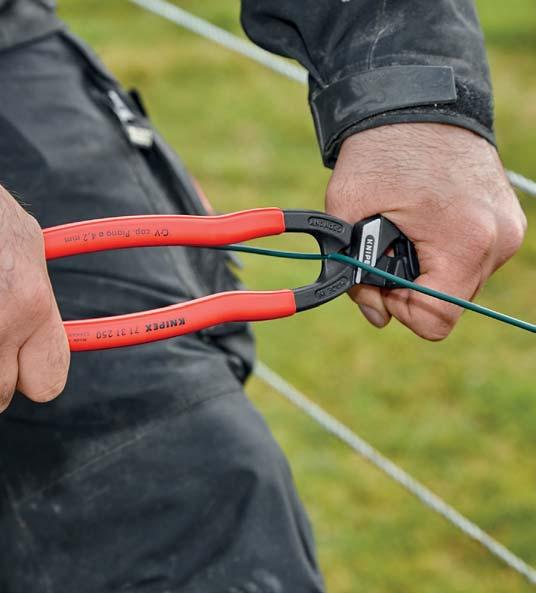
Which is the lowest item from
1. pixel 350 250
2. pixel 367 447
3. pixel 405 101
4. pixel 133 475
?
pixel 367 447

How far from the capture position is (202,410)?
4.05ft

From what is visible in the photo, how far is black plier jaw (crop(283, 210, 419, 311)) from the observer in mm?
1080

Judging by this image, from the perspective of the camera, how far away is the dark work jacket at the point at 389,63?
3.63 feet

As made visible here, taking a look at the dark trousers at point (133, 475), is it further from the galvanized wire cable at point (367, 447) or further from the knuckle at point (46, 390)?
the galvanized wire cable at point (367, 447)

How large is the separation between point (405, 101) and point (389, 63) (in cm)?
5

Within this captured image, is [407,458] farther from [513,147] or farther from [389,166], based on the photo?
[513,147]

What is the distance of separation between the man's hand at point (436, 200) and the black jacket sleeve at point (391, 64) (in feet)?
0.07

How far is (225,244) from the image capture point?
3.45ft

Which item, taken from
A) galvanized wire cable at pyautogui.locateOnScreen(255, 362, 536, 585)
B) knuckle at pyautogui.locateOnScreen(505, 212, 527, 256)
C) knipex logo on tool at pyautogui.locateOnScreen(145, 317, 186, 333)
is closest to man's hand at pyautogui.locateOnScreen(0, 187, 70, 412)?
knipex logo on tool at pyautogui.locateOnScreen(145, 317, 186, 333)

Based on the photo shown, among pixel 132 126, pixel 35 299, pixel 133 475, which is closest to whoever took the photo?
pixel 35 299

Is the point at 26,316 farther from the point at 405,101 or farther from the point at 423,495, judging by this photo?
the point at 423,495

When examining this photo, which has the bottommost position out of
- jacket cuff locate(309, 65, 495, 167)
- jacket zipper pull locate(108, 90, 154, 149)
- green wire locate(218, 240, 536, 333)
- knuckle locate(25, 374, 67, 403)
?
jacket zipper pull locate(108, 90, 154, 149)

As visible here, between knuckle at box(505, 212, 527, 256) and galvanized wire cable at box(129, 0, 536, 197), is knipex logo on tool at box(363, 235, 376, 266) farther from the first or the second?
galvanized wire cable at box(129, 0, 536, 197)

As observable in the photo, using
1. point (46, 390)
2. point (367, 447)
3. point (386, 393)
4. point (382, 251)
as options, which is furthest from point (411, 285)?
point (386, 393)
